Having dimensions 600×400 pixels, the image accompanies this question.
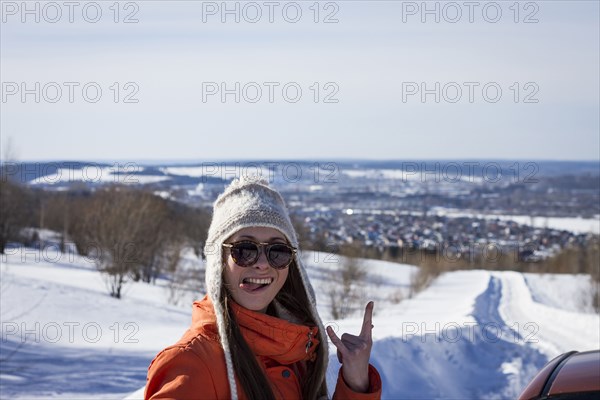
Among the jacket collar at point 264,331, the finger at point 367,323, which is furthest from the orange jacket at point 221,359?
the finger at point 367,323

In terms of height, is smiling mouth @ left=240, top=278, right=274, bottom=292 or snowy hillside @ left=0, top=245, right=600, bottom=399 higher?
smiling mouth @ left=240, top=278, right=274, bottom=292

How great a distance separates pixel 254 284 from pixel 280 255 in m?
0.14

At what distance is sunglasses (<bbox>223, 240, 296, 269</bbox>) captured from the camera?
300 centimetres

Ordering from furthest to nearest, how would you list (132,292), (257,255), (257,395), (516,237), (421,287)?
(516,237)
(421,287)
(132,292)
(257,255)
(257,395)

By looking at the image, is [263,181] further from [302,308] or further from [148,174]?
[148,174]

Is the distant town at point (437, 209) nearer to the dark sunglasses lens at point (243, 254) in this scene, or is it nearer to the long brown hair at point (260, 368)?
the long brown hair at point (260, 368)

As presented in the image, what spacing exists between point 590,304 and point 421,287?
31.7ft

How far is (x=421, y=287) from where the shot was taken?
48000 millimetres

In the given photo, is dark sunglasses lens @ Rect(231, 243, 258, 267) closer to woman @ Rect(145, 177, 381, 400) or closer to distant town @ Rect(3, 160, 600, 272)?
woman @ Rect(145, 177, 381, 400)

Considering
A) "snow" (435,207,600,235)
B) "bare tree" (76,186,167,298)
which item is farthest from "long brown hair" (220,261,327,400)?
"snow" (435,207,600,235)

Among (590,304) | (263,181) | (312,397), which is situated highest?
(263,181)

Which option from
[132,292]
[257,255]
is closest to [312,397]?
[257,255]

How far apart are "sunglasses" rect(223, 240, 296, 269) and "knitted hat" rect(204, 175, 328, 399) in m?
0.05

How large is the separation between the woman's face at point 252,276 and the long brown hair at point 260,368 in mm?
54
